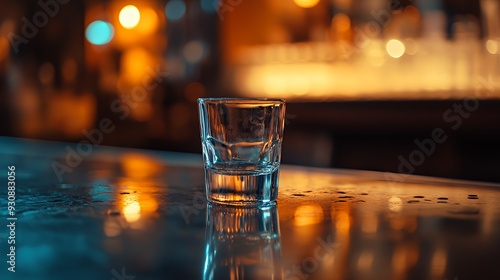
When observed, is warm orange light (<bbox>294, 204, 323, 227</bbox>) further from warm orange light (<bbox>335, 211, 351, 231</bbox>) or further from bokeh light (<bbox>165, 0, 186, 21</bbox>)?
bokeh light (<bbox>165, 0, 186, 21</bbox>)

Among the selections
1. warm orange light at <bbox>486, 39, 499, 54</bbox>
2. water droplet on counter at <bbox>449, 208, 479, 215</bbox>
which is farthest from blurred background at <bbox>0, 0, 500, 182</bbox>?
water droplet on counter at <bbox>449, 208, 479, 215</bbox>

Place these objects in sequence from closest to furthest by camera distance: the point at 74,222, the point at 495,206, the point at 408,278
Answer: the point at 408,278 → the point at 74,222 → the point at 495,206

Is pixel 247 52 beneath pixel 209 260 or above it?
above

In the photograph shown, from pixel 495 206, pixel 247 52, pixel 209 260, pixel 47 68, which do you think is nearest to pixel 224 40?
pixel 247 52

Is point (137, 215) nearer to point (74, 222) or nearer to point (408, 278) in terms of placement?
point (74, 222)

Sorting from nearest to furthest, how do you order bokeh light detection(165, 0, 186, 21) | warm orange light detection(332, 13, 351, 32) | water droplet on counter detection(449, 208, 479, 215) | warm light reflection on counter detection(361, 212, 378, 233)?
warm light reflection on counter detection(361, 212, 378, 233) → water droplet on counter detection(449, 208, 479, 215) → warm orange light detection(332, 13, 351, 32) → bokeh light detection(165, 0, 186, 21)

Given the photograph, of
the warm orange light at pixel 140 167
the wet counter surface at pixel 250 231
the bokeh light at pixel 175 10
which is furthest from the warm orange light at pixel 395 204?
the bokeh light at pixel 175 10
